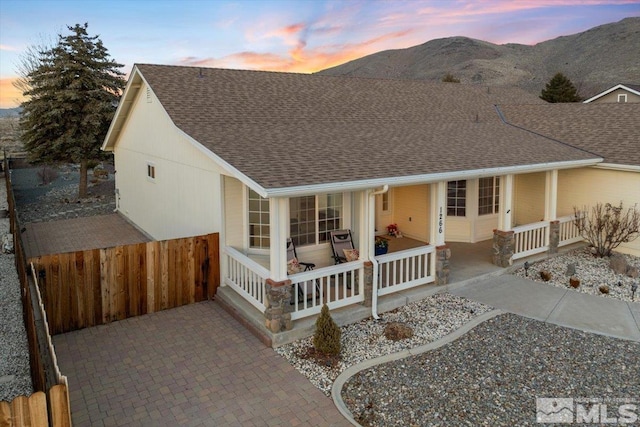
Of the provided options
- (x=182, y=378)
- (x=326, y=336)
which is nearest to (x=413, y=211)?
(x=326, y=336)

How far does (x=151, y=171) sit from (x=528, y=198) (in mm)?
12288

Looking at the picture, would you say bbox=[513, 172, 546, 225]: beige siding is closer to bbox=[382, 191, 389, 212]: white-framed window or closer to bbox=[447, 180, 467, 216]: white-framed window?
bbox=[447, 180, 467, 216]: white-framed window

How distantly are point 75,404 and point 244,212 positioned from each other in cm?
490

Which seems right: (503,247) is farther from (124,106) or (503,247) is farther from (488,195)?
(124,106)

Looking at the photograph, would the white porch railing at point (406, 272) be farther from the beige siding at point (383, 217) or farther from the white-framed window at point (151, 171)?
the white-framed window at point (151, 171)

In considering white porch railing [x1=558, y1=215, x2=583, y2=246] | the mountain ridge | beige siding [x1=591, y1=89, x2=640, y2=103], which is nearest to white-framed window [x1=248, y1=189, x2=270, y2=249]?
white porch railing [x1=558, y1=215, x2=583, y2=246]

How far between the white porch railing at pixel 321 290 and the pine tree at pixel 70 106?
1929 centimetres

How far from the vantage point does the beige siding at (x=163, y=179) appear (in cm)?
1024

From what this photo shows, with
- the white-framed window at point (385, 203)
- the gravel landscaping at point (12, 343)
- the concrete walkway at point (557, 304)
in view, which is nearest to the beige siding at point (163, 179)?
the gravel landscaping at point (12, 343)

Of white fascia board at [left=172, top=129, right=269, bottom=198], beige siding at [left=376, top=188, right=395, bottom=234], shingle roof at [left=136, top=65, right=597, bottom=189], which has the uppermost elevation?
shingle roof at [left=136, top=65, right=597, bottom=189]

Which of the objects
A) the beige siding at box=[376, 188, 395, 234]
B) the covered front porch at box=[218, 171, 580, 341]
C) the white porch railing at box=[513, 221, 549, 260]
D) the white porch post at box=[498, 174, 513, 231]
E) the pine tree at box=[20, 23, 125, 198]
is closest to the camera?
the covered front porch at box=[218, 171, 580, 341]

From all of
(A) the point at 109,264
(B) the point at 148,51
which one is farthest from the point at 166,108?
(B) the point at 148,51

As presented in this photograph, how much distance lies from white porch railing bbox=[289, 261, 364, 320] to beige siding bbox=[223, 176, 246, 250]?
6.23ft

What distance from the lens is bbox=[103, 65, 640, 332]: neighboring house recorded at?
28.1 feet
